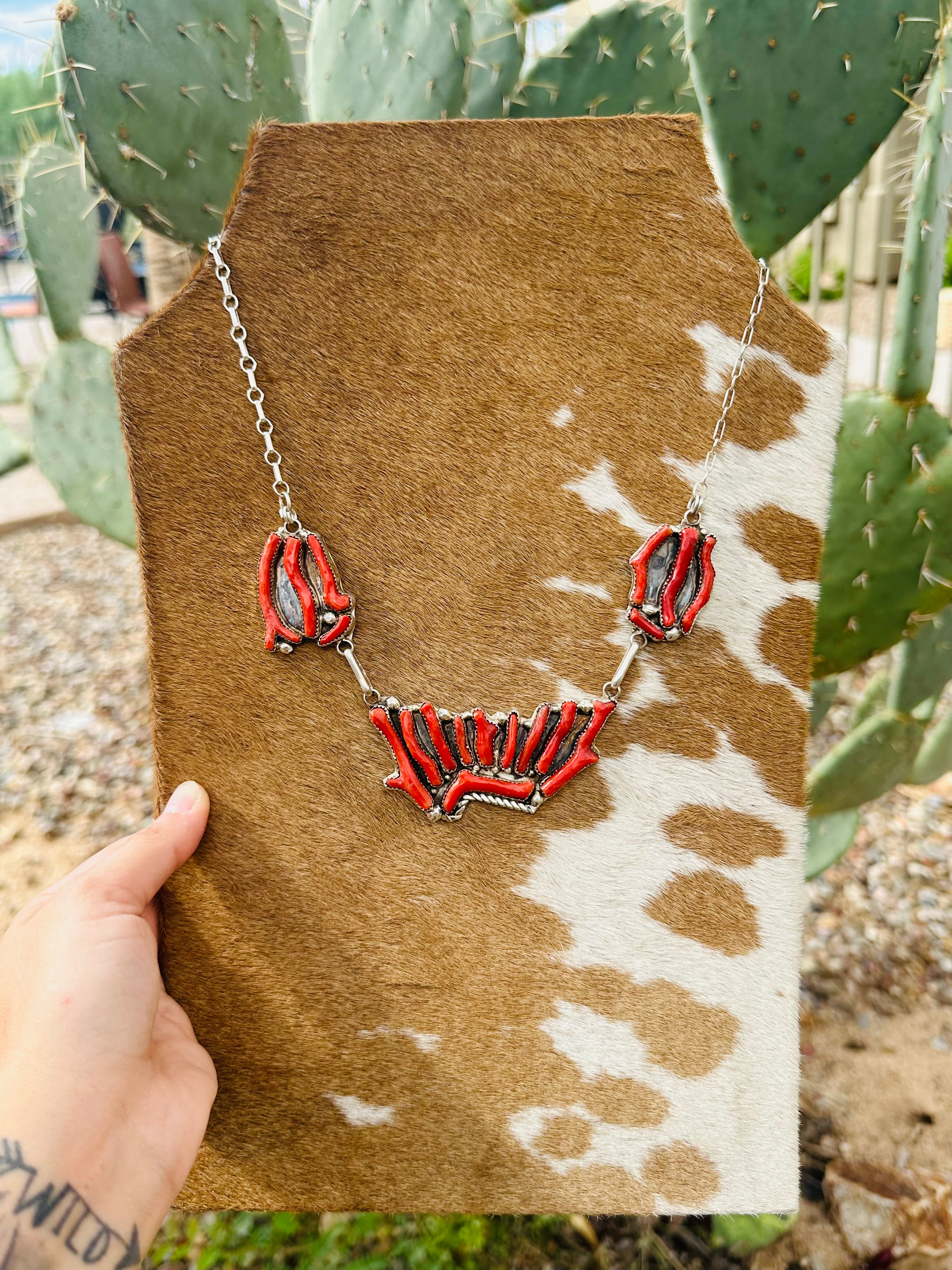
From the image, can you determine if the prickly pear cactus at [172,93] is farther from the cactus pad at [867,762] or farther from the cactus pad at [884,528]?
the cactus pad at [867,762]

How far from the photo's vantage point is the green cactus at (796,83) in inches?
30.9

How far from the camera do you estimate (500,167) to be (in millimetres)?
594

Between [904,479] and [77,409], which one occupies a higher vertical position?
[904,479]

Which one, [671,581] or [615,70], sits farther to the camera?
[615,70]

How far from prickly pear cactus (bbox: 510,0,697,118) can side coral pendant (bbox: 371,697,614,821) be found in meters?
0.79

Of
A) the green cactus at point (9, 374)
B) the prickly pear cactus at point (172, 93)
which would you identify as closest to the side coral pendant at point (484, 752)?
the prickly pear cactus at point (172, 93)

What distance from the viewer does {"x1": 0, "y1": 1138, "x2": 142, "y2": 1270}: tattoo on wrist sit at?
0.52 metres

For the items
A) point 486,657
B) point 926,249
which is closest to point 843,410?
point 926,249

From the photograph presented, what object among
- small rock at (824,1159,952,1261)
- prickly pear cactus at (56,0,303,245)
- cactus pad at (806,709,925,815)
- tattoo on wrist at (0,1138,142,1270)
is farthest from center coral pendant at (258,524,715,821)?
small rock at (824,1159,952,1261)

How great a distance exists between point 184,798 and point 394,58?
0.77 metres

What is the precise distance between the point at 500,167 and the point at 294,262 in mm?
159

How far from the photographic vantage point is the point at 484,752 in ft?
2.03

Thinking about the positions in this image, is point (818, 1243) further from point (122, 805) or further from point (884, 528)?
point (122, 805)

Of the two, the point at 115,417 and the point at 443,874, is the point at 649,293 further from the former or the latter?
the point at 115,417
